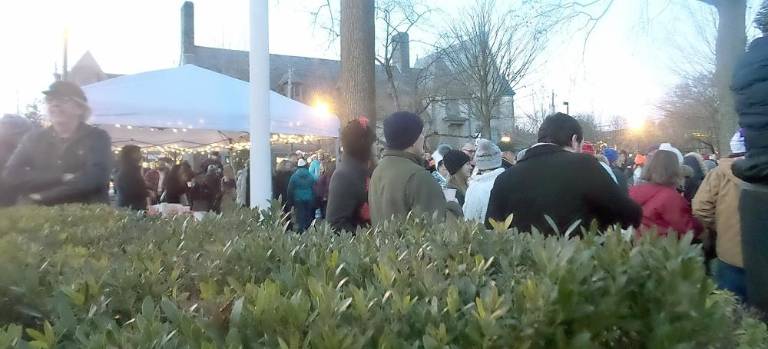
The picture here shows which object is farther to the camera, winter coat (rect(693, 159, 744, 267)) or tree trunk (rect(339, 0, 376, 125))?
tree trunk (rect(339, 0, 376, 125))

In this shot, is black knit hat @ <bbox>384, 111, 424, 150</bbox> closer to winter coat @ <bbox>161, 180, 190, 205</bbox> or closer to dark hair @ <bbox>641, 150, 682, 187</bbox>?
dark hair @ <bbox>641, 150, 682, 187</bbox>

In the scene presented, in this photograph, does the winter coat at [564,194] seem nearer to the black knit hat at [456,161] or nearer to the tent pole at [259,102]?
the tent pole at [259,102]

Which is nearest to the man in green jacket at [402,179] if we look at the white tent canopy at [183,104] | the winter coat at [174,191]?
the white tent canopy at [183,104]

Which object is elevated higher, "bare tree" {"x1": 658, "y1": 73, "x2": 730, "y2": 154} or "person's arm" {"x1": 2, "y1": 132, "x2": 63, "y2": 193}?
"bare tree" {"x1": 658, "y1": 73, "x2": 730, "y2": 154}

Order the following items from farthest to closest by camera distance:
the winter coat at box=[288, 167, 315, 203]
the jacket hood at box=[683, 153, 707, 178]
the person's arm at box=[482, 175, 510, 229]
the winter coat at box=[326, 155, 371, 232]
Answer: the winter coat at box=[288, 167, 315, 203], the jacket hood at box=[683, 153, 707, 178], the winter coat at box=[326, 155, 371, 232], the person's arm at box=[482, 175, 510, 229]

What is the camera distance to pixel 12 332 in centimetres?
129

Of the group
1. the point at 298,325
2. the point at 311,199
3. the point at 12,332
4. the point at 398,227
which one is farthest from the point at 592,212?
the point at 311,199

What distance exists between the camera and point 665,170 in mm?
4668

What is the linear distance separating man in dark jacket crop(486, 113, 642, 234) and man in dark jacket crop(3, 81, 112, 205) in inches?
99.6

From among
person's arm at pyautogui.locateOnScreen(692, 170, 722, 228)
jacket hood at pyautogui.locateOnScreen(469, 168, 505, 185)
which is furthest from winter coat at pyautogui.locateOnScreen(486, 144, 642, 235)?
jacket hood at pyautogui.locateOnScreen(469, 168, 505, 185)

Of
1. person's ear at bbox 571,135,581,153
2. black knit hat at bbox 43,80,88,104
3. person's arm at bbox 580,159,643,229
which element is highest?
black knit hat at bbox 43,80,88,104

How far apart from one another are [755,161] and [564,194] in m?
0.98

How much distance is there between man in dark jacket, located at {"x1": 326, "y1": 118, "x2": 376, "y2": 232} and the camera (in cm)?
423

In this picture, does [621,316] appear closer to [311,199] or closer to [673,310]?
[673,310]
